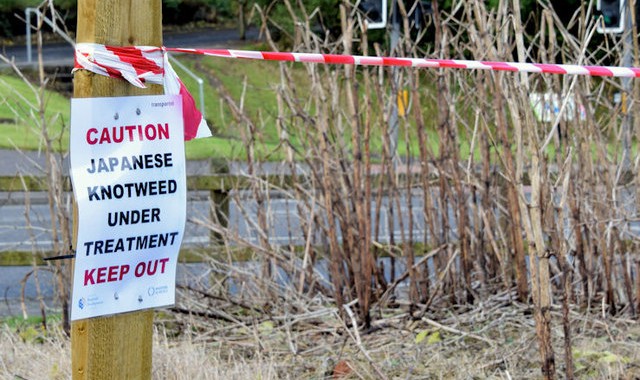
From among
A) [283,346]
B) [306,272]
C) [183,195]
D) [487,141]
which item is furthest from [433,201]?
[183,195]

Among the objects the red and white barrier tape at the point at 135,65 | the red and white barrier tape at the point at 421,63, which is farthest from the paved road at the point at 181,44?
the red and white barrier tape at the point at 135,65

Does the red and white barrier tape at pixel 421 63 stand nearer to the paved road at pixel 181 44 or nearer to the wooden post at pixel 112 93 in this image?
the wooden post at pixel 112 93

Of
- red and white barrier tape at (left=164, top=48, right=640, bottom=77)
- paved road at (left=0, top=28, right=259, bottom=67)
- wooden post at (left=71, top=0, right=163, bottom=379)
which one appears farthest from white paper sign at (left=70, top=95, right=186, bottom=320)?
paved road at (left=0, top=28, right=259, bottom=67)

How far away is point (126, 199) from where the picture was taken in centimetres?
260

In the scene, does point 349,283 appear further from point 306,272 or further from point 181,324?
point 181,324

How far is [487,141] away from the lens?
5160 mm

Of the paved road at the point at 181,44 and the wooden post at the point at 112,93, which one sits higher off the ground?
the wooden post at the point at 112,93

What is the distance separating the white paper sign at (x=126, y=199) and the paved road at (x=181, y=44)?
983 inches

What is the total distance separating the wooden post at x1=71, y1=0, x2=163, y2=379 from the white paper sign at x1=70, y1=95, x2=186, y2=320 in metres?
0.05

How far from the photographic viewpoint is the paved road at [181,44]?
29614 millimetres

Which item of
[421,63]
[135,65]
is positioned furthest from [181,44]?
[135,65]

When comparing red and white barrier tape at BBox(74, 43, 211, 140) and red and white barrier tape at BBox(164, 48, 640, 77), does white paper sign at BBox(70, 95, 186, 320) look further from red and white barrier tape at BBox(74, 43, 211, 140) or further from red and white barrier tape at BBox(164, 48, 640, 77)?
red and white barrier tape at BBox(164, 48, 640, 77)

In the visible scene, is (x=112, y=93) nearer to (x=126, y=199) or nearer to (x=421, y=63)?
(x=126, y=199)

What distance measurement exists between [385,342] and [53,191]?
1777 millimetres
